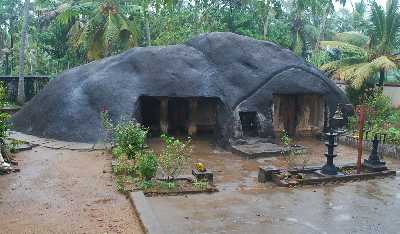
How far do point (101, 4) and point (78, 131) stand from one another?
455 inches

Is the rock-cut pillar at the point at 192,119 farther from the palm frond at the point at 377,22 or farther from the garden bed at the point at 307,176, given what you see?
the palm frond at the point at 377,22

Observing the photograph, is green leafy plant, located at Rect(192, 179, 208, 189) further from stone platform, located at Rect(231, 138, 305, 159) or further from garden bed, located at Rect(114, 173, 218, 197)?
stone platform, located at Rect(231, 138, 305, 159)

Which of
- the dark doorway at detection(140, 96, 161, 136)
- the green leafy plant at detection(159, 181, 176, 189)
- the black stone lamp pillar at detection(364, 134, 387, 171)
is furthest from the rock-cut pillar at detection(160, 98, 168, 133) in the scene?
the black stone lamp pillar at detection(364, 134, 387, 171)

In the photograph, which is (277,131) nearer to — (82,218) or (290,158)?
(290,158)

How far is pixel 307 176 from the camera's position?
12.3 m

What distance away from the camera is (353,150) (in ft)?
55.3

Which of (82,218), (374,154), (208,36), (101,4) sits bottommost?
(82,218)

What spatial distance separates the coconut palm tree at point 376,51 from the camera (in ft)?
67.4

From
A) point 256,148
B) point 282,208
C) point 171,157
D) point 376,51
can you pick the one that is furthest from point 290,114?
point 282,208

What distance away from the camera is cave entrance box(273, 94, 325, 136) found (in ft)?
63.3

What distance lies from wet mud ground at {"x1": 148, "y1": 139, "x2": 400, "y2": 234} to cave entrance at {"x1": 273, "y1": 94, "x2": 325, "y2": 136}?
672 centimetres

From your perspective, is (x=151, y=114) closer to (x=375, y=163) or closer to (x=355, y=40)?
(x=375, y=163)

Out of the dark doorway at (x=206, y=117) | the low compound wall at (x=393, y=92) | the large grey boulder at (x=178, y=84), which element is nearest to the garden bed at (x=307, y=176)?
the large grey boulder at (x=178, y=84)

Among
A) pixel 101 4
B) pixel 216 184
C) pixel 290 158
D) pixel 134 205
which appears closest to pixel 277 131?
pixel 290 158
